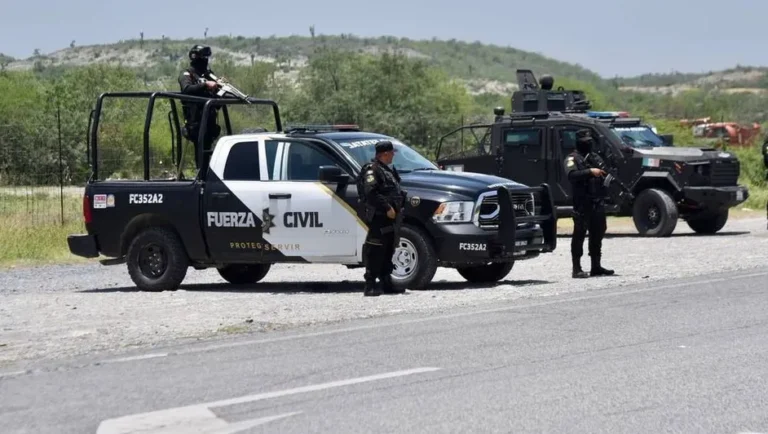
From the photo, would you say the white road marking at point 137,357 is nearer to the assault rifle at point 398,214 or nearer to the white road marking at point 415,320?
the white road marking at point 415,320

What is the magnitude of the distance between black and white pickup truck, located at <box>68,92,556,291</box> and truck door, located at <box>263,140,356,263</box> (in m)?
0.01

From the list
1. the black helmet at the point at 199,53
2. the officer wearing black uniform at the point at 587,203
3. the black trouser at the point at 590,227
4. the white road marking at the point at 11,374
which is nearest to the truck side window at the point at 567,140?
the officer wearing black uniform at the point at 587,203

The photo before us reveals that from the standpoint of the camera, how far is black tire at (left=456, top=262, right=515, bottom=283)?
15.6 meters

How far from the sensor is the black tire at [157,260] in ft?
50.8

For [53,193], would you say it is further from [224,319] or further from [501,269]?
[224,319]

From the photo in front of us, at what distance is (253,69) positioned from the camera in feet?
224

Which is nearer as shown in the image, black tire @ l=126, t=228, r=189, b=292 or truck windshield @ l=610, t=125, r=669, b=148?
black tire @ l=126, t=228, r=189, b=292

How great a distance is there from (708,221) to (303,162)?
1218 cm

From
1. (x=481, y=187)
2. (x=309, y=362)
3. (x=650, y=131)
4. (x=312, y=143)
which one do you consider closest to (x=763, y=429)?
(x=309, y=362)

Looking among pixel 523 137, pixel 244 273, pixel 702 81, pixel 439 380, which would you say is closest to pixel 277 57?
pixel 702 81

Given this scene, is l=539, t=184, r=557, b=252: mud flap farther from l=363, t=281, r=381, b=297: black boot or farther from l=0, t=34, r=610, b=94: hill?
l=0, t=34, r=610, b=94: hill

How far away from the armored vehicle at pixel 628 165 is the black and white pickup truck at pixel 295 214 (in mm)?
8890

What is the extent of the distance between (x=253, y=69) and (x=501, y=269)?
5383cm

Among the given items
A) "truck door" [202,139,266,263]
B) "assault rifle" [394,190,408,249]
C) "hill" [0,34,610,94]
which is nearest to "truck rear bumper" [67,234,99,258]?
"truck door" [202,139,266,263]
